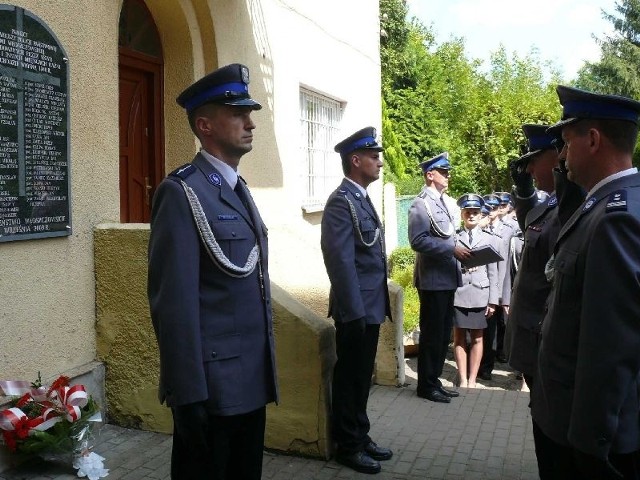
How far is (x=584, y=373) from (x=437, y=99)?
26274 millimetres

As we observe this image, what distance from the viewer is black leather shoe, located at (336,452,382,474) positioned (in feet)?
14.1

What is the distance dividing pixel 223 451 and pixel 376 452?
2.03m

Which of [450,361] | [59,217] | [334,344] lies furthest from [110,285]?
[450,361]

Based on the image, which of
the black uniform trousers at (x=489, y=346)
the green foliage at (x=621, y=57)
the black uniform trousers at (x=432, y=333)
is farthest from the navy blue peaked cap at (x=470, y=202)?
the green foliage at (x=621, y=57)

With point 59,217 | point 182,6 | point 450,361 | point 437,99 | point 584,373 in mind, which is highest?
point 437,99

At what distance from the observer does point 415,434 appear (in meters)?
5.09

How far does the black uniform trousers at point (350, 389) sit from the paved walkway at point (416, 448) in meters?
0.19

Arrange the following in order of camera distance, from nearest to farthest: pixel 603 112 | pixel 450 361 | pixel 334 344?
pixel 603 112
pixel 334 344
pixel 450 361

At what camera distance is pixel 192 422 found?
2.55 meters

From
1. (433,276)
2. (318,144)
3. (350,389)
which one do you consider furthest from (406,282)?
(350,389)

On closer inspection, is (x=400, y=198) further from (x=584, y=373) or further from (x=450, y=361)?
(x=584, y=373)

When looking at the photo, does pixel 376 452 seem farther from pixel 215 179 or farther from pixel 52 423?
pixel 215 179

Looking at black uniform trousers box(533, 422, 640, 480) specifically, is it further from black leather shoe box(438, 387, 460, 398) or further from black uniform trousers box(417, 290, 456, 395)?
black leather shoe box(438, 387, 460, 398)

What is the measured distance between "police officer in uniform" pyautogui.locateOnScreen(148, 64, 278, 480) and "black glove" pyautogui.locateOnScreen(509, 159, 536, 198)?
1926mm
